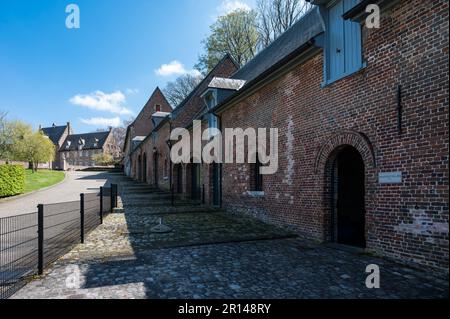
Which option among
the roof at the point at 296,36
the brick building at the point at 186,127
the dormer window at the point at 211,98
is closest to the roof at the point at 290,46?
the roof at the point at 296,36

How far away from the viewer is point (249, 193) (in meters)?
11.7

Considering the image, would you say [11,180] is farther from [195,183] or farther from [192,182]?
[195,183]

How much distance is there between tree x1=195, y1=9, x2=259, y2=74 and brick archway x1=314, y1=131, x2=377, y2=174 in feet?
78.9

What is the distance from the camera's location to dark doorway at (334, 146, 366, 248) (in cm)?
775

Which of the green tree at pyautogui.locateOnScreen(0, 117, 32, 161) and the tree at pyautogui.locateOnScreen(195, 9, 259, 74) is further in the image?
the green tree at pyautogui.locateOnScreen(0, 117, 32, 161)

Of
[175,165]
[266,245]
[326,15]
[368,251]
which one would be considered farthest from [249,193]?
[175,165]

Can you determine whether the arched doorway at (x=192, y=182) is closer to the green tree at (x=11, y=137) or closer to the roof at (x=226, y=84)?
the roof at (x=226, y=84)

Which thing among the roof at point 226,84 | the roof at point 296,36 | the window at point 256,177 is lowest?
the window at point 256,177

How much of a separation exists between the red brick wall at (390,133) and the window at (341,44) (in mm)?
227

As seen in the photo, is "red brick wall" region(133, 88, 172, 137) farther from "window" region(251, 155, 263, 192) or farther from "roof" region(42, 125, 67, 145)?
"roof" region(42, 125, 67, 145)

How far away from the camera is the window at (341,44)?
22.4ft

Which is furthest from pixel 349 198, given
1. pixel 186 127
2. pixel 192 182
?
pixel 186 127

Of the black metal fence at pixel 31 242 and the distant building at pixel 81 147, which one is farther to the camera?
the distant building at pixel 81 147

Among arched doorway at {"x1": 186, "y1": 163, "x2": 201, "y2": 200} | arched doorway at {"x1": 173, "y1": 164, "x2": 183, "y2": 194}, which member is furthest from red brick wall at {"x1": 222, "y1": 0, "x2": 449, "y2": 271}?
arched doorway at {"x1": 173, "y1": 164, "x2": 183, "y2": 194}
